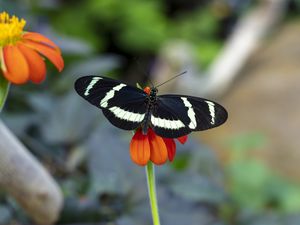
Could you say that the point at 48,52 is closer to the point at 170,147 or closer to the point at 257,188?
the point at 170,147

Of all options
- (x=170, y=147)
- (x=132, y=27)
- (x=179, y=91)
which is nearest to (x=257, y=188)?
(x=170, y=147)

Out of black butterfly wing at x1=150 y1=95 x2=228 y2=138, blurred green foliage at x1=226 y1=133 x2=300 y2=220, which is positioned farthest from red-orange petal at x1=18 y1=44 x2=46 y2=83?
blurred green foliage at x1=226 y1=133 x2=300 y2=220

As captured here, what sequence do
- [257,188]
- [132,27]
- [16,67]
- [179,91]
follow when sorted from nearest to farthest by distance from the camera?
[16,67] → [257,188] → [179,91] → [132,27]

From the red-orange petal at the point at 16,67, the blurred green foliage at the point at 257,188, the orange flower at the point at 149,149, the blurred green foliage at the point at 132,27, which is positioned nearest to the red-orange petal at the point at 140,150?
the orange flower at the point at 149,149

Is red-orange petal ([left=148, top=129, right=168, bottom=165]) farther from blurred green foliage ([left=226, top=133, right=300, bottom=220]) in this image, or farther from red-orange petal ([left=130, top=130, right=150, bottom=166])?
blurred green foliage ([left=226, top=133, right=300, bottom=220])

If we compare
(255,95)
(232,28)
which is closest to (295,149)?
(255,95)

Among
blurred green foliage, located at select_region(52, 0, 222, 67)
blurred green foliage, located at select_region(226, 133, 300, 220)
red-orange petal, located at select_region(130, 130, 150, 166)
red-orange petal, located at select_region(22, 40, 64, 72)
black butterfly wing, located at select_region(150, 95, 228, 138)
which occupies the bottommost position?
red-orange petal, located at select_region(130, 130, 150, 166)

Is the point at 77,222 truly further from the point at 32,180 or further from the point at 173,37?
the point at 173,37

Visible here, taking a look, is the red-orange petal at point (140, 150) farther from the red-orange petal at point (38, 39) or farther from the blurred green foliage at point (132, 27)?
the blurred green foliage at point (132, 27)
